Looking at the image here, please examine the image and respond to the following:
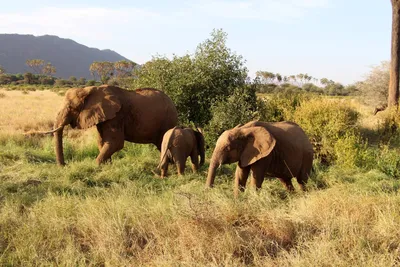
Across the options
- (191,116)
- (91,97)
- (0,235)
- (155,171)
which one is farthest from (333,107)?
(0,235)

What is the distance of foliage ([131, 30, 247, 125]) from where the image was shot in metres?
12.8

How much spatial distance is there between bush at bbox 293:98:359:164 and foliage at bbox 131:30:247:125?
2.75 m

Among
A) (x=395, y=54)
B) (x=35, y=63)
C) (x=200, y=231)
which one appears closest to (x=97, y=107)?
(x=200, y=231)

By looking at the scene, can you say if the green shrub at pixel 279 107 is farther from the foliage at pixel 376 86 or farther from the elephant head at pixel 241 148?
the foliage at pixel 376 86

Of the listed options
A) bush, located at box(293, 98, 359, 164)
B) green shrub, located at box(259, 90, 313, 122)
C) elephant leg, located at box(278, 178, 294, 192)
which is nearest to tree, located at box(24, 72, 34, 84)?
green shrub, located at box(259, 90, 313, 122)

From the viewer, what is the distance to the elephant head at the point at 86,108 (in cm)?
898

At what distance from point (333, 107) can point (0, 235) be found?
9.61 m

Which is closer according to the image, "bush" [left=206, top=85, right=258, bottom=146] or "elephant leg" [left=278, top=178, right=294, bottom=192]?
"elephant leg" [left=278, top=178, right=294, bottom=192]

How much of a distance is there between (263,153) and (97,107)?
15.0 ft

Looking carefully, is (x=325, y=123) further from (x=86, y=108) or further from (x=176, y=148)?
(x=86, y=108)

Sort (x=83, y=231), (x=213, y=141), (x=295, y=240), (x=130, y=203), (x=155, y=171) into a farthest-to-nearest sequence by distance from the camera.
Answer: (x=213, y=141)
(x=155, y=171)
(x=130, y=203)
(x=83, y=231)
(x=295, y=240)

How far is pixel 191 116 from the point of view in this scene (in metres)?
13.3

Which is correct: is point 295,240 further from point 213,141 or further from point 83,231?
point 213,141

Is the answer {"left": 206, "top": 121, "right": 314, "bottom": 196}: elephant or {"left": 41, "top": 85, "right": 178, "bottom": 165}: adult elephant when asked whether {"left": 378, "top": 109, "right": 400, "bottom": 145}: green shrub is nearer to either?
{"left": 206, "top": 121, "right": 314, "bottom": 196}: elephant
